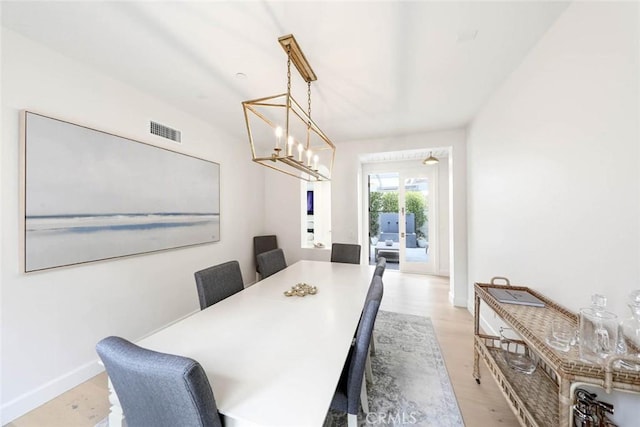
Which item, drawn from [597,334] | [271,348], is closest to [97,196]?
[271,348]

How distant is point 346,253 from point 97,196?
9.23 feet

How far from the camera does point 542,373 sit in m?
1.49

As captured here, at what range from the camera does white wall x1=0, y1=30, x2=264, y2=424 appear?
1599 millimetres

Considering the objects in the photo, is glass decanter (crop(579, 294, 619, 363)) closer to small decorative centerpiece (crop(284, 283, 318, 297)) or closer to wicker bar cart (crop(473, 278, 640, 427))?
wicker bar cart (crop(473, 278, 640, 427))

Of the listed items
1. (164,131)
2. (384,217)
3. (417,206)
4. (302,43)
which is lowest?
(384,217)

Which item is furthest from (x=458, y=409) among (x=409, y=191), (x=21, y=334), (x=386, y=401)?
(x=409, y=191)

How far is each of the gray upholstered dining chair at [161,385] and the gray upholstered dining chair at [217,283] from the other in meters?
0.85

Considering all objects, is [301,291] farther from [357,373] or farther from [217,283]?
[357,373]

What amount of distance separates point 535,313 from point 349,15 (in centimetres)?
223

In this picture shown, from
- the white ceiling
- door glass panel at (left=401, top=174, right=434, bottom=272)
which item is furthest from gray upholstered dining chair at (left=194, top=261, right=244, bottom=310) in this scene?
door glass panel at (left=401, top=174, right=434, bottom=272)

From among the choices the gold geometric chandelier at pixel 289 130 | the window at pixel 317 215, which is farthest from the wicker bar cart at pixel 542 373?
the window at pixel 317 215

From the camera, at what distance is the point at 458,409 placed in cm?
164

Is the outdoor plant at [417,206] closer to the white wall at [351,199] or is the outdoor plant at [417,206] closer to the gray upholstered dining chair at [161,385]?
the white wall at [351,199]

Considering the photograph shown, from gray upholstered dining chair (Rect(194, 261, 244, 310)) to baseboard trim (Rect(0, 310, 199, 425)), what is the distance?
0.65 meters
